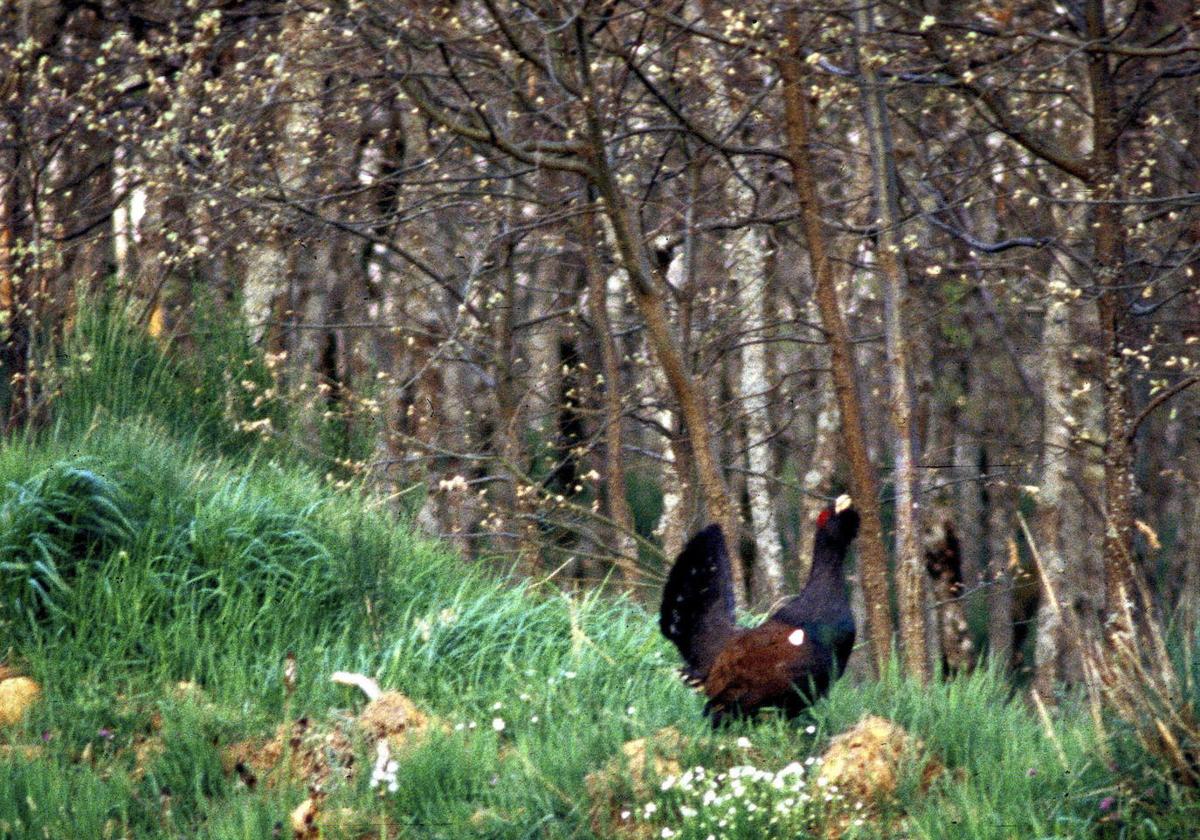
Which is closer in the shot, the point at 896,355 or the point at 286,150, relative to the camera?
the point at 896,355

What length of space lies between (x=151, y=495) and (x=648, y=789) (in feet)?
8.92

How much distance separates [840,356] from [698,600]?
2579mm

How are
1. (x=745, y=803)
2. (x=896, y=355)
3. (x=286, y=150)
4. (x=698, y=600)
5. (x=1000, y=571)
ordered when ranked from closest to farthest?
(x=745, y=803) → (x=698, y=600) → (x=896, y=355) → (x=286, y=150) → (x=1000, y=571)

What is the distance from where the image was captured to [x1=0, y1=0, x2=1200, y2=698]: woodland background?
775 cm

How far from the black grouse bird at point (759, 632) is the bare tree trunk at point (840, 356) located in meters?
2.01

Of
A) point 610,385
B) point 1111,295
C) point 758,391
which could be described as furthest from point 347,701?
point 758,391

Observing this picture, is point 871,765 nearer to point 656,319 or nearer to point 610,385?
point 656,319

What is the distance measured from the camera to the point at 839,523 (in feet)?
19.1

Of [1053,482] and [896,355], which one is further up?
[896,355]

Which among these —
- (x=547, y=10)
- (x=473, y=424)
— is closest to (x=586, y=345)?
(x=473, y=424)

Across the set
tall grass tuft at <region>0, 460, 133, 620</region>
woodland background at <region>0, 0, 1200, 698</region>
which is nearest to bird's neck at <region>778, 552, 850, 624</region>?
woodland background at <region>0, 0, 1200, 698</region>

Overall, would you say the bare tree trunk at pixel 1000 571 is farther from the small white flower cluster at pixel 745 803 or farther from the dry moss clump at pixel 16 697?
the dry moss clump at pixel 16 697

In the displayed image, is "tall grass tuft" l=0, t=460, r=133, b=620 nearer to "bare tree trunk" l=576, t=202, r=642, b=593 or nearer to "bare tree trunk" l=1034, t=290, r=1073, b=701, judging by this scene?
"bare tree trunk" l=576, t=202, r=642, b=593

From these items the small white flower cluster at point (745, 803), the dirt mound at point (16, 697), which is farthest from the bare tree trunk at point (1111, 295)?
the dirt mound at point (16, 697)
